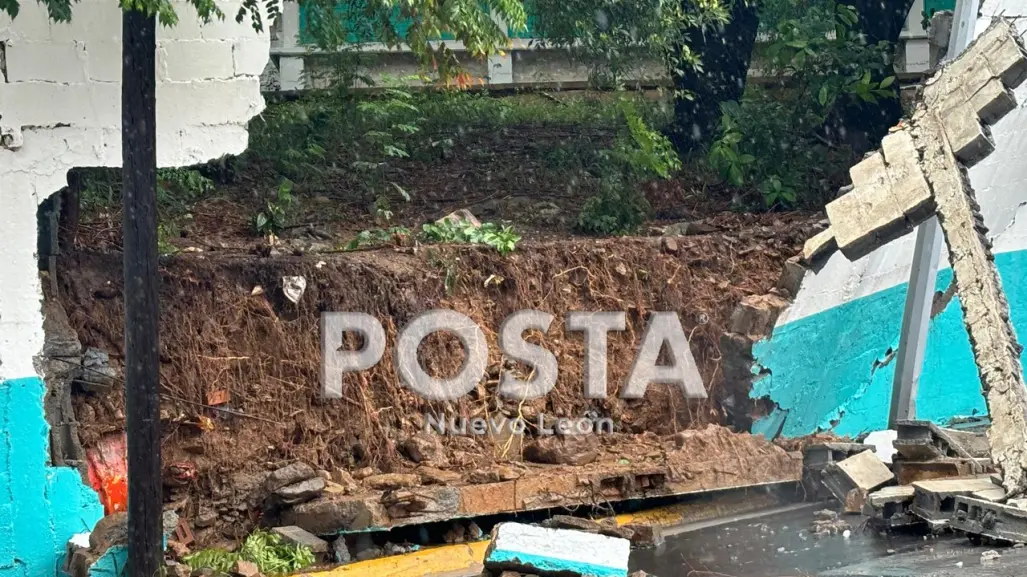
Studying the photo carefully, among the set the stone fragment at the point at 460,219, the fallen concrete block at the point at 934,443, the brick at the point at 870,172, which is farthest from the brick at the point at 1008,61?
the stone fragment at the point at 460,219

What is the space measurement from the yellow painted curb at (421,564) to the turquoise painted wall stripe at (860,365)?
3.49m

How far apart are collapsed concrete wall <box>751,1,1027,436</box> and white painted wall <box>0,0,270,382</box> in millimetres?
5534

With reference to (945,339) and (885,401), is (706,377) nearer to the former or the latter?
(885,401)

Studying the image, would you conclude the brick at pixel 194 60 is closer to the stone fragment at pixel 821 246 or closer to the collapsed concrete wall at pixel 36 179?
the collapsed concrete wall at pixel 36 179

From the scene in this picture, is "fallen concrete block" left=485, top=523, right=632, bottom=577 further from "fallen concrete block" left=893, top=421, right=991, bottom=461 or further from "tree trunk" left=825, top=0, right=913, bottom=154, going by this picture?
"tree trunk" left=825, top=0, right=913, bottom=154

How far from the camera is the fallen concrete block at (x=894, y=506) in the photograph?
8.24 meters

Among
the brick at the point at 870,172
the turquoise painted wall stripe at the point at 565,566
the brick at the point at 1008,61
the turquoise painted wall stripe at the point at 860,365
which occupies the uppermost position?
Result: the brick at the point at 1008,61

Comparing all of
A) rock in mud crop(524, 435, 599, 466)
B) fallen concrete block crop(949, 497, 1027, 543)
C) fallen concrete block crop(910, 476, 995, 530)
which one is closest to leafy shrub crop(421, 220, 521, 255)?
rock in mud crop(524, 435, 599, 466)

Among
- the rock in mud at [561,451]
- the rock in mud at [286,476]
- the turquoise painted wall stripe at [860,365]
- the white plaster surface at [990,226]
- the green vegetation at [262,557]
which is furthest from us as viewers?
the turquoise painted wall stripe at [860,365]

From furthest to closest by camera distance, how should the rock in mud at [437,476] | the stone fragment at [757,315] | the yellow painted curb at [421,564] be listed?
the stone fragment at [757,315]
the rock in mud at [437,476]
the yellow painted curb at [421,564]

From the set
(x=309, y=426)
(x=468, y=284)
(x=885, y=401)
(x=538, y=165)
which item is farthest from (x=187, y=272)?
(x=885, y=401)

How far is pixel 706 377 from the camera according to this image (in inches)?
415

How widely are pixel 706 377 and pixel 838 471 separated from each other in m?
1.83

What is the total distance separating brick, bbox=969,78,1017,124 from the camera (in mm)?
7805
